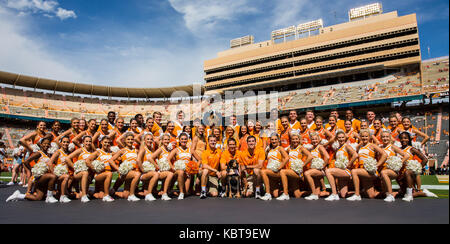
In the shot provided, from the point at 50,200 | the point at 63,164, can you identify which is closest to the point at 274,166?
the point at 63,164

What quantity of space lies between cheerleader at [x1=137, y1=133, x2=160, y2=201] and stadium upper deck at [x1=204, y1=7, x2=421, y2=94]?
115 ft

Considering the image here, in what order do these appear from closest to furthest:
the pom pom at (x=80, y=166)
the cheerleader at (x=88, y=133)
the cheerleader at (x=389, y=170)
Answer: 1. the cheerleader at (x=389, y=170)
2. the pom pom at (x=80, y=166)
3. the cheerleader at (x=88, y=133)

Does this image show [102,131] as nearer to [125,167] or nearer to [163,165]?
[125,167]

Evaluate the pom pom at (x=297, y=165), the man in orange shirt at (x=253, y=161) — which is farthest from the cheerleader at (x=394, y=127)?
the man in orange shirt at (x=253, y=161)

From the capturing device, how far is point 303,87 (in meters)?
39.7

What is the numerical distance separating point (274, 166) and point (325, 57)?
A: 36.6 metres

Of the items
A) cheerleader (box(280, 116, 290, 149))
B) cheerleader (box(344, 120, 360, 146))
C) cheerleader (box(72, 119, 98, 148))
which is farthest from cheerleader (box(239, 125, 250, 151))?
cheerleader (box(72, 119, 98, 148))

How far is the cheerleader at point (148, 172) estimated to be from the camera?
5488 mm

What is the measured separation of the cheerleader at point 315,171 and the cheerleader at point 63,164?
4.72 meters

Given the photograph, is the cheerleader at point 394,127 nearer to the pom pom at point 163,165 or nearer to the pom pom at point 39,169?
the pom pom at point 163,165

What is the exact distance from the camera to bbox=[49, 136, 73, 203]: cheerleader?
5.23 metres
